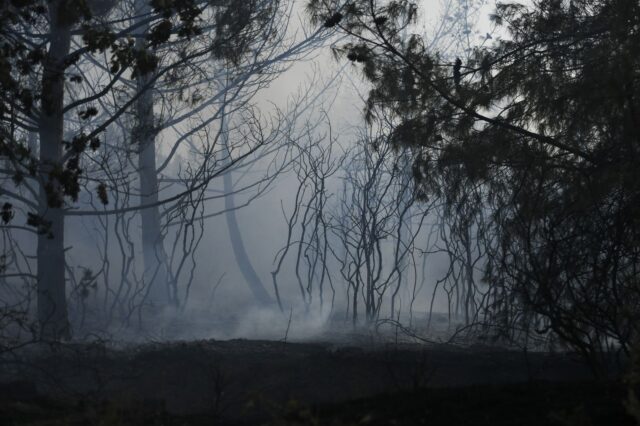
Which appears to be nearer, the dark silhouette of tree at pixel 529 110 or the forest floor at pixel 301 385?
the forest floor at pixel 301 385

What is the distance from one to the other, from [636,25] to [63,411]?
4.81 m

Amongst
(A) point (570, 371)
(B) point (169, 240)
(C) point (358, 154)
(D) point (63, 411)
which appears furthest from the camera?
(B) point (169, 240)

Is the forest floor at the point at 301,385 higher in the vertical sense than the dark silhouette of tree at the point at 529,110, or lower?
lower

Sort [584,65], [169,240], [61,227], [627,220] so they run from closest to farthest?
[627,220] → [584,65] → [61,227] → [169,240]

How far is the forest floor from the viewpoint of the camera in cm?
318

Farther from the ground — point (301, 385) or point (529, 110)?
point (529, 110)

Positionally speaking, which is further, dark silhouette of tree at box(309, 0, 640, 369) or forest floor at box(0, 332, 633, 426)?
dark silhouette of tree at box(309, 0, 640, 369)

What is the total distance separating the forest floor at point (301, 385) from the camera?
10.4 feet

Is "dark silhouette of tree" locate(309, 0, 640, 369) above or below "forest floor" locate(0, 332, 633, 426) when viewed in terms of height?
above

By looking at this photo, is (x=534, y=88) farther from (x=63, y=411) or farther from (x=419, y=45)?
(x=63, y=411)

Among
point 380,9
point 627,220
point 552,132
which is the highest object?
point 380,9

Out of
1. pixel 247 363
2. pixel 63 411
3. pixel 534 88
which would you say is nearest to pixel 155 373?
pixel 247 363

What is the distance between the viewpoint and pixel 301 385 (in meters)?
6.34

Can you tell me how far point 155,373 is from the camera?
7008 millimetres
